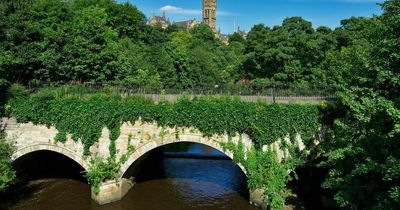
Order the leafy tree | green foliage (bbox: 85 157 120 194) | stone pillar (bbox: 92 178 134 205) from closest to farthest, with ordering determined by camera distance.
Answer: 1. the leafy tree
2. green foliage (bbox: 85 157 120 194)
3. stone pillar (bbox: 92 178 134 205)

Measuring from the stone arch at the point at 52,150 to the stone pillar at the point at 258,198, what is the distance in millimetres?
8617

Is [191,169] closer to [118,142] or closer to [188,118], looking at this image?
[118,142]

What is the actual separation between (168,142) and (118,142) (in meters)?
2.65

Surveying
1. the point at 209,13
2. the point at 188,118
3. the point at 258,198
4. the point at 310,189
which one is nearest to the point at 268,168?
the point at 258,198

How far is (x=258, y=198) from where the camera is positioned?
59.8 feet

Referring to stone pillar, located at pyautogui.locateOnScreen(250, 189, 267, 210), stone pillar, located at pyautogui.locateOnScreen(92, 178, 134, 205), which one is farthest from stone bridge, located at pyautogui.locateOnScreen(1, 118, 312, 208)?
stone pillar, located at pyautogui.locateOnScreen(250, 189, 267, 210)

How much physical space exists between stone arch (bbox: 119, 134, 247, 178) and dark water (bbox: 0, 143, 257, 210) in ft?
4.15

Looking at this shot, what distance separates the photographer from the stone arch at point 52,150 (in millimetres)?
19859

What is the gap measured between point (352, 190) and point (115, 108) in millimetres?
11812

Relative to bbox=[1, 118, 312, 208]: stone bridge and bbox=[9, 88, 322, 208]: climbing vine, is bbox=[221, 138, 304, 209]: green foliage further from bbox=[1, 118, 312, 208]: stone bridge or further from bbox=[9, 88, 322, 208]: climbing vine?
bbox=[1, 118, 312, 208]: stone bridge

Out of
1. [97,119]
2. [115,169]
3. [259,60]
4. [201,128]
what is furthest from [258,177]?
[259,60]

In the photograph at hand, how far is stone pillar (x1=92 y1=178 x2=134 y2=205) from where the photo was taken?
1900cm

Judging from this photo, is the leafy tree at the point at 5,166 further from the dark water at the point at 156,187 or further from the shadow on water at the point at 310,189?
the shadow on water at the point at 310,189

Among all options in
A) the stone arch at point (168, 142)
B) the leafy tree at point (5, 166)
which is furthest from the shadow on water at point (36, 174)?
the stone arch at point (168, 142)
